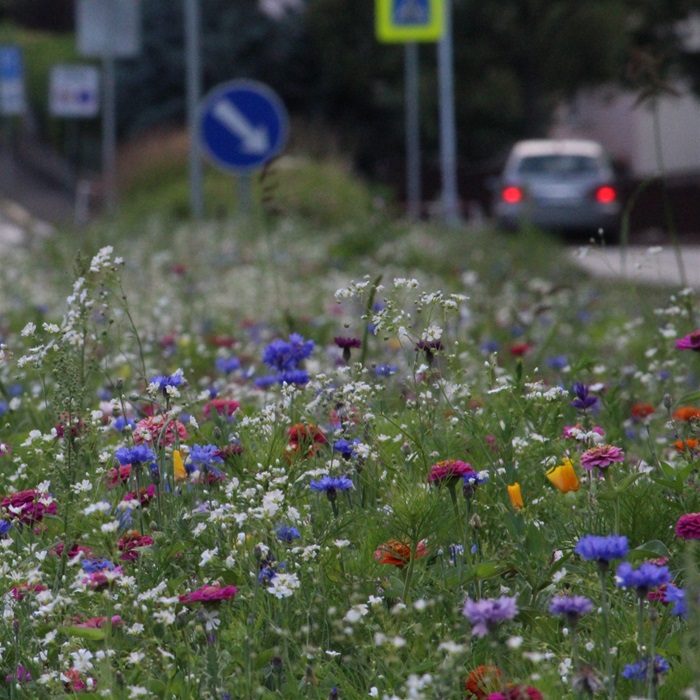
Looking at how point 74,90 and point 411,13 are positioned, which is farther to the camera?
point 74,90

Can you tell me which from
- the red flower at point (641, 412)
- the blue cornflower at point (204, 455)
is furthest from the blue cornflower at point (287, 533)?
the red flower at point (641, 412)

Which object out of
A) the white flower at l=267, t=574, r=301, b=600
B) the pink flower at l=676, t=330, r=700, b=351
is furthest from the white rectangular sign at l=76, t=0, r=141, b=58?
the white flower at l=267, t=574, r=301, b=600

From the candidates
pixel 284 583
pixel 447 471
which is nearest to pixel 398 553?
pixel 447 471

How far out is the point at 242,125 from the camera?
12258mm

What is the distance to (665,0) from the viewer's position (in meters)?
37.8

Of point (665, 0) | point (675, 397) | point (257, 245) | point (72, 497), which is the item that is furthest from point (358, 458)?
point (665, 0)

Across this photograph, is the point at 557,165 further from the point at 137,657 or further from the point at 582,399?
the point at 137,657

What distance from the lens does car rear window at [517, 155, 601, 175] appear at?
883 inches

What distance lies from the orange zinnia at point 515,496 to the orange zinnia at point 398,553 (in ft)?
0.71

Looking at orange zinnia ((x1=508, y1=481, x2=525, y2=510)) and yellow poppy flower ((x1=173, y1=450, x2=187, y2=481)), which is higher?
yellow poppy flower ((x1=173, y1=450, x2=187, y2=481))

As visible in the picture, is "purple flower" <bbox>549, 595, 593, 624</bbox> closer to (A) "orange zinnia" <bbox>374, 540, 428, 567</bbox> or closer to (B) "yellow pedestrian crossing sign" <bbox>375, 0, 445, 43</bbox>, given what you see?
(A) "orange zinnia" <bbox>374, 540, 428, 567</bbox>

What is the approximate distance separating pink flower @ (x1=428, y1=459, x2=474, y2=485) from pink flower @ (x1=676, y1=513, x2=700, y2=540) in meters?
0.42

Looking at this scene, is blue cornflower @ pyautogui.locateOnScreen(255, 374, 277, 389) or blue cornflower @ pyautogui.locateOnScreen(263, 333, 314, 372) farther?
blue cornflower @ pyautogui.locateOnScreen(255, 374, 277, 389)

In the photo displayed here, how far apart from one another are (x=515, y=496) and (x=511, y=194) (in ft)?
61.8
